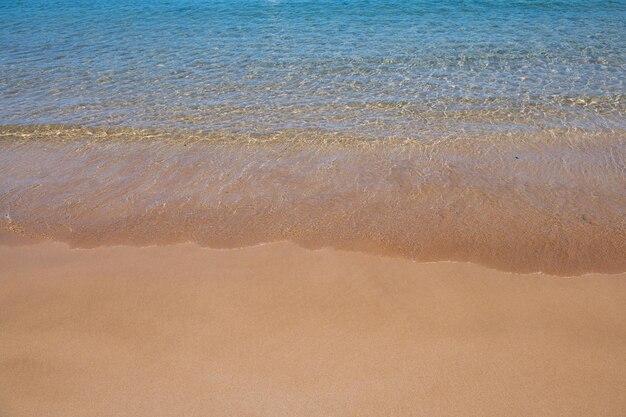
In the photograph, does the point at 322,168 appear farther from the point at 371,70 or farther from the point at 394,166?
the point at 371,70

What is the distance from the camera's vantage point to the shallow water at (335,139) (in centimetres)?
454

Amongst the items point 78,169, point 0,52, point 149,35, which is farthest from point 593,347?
point 0,52

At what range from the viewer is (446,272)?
393cm

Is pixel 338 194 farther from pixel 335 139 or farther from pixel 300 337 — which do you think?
pixel 300 337

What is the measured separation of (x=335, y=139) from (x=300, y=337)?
136 inches

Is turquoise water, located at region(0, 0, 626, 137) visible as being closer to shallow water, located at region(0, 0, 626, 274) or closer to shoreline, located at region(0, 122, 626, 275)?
shallow water, located at region(0, 0, 626, 274)

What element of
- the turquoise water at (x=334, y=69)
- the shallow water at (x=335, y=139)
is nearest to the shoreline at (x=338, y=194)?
the shallow water at (x=335, y=139)

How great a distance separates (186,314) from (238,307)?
37 centimetres

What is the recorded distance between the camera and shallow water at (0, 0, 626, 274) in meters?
4.54

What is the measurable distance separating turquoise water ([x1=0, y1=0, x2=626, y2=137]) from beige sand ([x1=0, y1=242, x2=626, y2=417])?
9.99 ft

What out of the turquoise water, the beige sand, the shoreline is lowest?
the beige sand

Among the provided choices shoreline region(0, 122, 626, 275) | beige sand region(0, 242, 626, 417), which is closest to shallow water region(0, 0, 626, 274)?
shoreline region(0, 122, 626, 275)

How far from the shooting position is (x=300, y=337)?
10.9 ft

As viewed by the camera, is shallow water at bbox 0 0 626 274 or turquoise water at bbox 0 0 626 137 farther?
turquoise water at bbox 0 0 626 137
